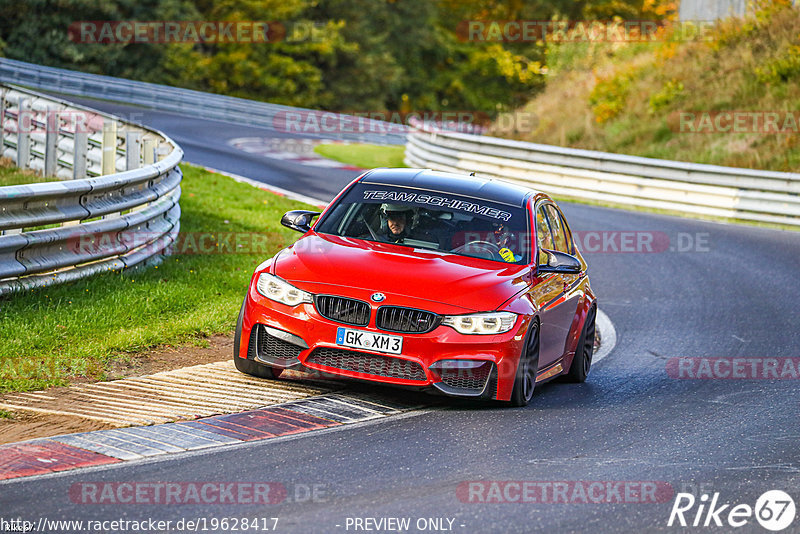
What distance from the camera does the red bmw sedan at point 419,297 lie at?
772cm

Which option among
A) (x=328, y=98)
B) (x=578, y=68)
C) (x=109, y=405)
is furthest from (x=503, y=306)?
(x=328, y=98)

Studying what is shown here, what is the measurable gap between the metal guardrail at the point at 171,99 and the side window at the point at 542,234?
27.9m

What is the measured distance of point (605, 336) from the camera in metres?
11.8

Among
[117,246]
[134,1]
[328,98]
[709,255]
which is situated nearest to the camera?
[117,246]

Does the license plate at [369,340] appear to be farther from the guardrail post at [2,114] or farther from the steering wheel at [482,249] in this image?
the guardrail post at [2,114]

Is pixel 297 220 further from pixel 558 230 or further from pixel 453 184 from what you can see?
pixel 558 230

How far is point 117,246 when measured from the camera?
430 inches

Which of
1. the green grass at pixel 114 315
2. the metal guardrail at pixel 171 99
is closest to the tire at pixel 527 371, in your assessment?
the green grass at pixel 114 315

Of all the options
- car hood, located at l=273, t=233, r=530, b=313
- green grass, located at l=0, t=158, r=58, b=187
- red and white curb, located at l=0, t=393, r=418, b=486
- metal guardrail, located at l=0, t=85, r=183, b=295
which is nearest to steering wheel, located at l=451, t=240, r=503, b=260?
car hood, located at l=273, t=233, r=530, b=313

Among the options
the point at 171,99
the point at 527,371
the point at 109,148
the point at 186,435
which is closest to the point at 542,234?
the point at 527,371

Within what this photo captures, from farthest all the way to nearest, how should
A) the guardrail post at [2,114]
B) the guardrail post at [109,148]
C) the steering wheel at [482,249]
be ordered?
the guardrail post at [2,114], the guardrail post at [109,148], the steering wheel at [482,249]

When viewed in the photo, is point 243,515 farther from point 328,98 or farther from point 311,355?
point 328,98

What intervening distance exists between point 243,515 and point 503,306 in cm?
306

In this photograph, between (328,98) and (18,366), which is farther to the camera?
(328,98)
